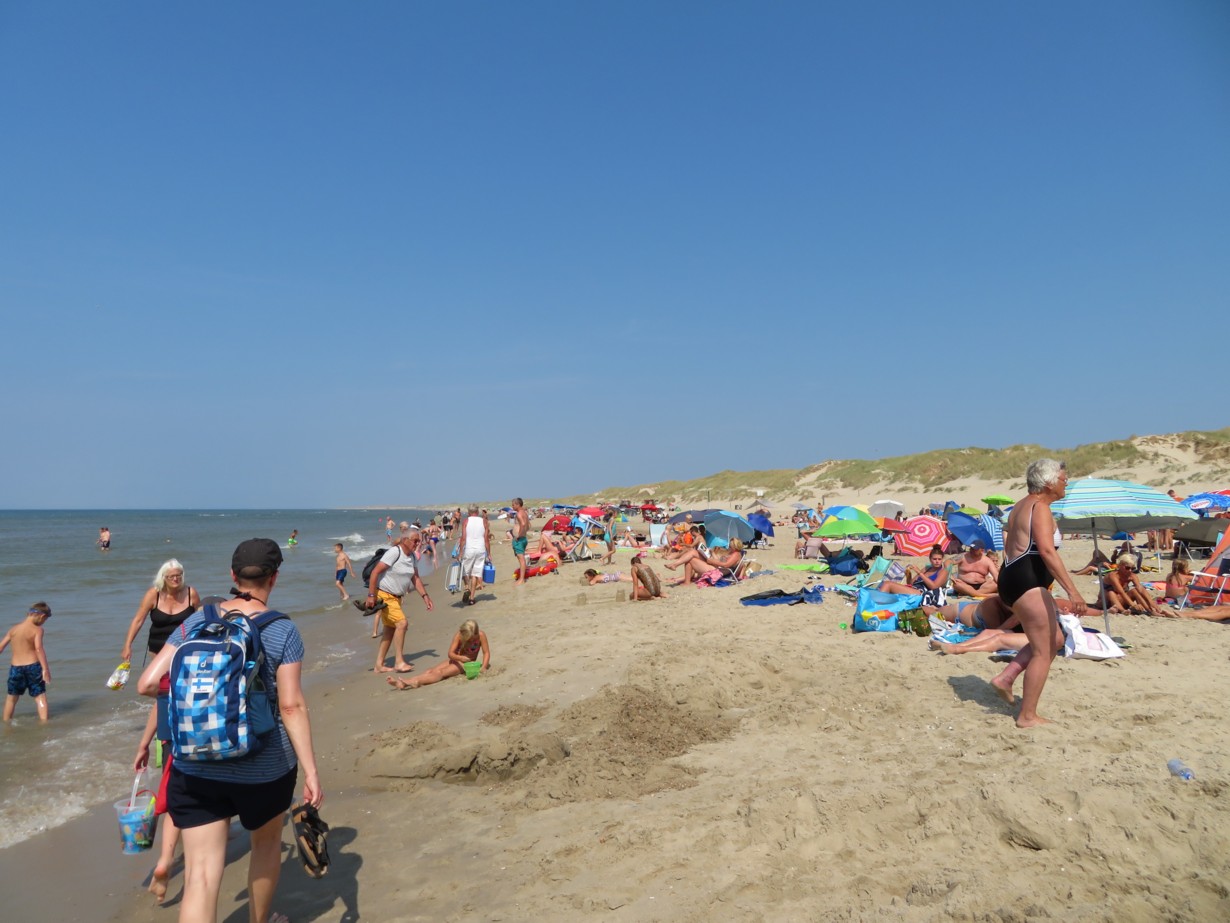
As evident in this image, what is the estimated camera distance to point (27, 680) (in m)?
7.59

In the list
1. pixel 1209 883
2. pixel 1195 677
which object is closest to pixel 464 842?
pixel 1209 883

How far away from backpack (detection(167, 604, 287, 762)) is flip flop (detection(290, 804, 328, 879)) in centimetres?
63

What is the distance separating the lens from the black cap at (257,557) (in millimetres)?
2904

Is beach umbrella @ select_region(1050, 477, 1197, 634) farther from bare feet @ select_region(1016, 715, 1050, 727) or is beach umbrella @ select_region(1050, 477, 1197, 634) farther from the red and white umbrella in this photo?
the red and white umbrella

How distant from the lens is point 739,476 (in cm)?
7562

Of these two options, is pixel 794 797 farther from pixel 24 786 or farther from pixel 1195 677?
pixel 24 786

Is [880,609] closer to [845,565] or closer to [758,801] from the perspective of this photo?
[758,801]

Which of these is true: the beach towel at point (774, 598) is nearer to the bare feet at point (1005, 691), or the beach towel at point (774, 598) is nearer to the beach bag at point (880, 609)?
the beach bag at point (880, 609)

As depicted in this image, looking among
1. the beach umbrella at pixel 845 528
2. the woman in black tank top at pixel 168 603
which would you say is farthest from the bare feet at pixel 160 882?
the beach umbrella at pixel 845 528

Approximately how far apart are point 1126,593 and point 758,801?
822 cm

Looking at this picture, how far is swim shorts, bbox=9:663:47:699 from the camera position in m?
7.54

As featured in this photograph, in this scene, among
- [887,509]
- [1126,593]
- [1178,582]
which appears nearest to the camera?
[1126,593]

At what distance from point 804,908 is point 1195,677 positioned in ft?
15.6

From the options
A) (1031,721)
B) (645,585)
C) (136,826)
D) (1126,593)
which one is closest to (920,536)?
(1126,593)
